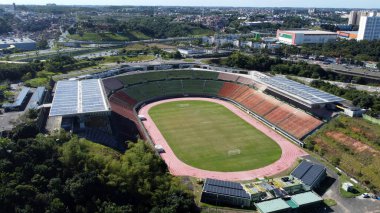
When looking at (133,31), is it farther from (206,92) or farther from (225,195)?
(225,195)

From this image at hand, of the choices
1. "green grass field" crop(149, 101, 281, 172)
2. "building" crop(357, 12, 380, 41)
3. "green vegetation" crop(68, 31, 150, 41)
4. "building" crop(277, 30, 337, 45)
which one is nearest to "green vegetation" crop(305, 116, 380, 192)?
"green grass field" crop(149, 101, 281, 172)

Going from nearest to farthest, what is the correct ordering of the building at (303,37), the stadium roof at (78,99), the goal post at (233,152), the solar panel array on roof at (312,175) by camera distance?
the solar panel array on roof at (312,175) → the stadium roof at (78,99) → the goal post at (233,152) → the building at (303,37)

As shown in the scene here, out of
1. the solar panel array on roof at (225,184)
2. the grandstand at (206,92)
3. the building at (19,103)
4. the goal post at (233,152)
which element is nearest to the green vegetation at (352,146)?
the grandstand at (206,92)

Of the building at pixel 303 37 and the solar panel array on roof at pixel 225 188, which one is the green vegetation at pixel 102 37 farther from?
the solar panel array on roof at pixel 225 188

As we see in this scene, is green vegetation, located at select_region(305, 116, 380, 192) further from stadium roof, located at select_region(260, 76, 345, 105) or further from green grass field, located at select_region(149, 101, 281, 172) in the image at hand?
green grass field, located at select_region(149, 101, 281, 172)

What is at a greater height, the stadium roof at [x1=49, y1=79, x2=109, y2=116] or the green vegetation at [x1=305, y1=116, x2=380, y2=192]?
the stadium roof at [x1=49, y1=79, x2=109, y2=116]

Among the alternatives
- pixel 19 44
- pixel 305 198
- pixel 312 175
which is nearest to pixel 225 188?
pixel 305 198

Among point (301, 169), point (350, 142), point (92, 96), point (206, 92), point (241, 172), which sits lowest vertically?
point (241, 172)
